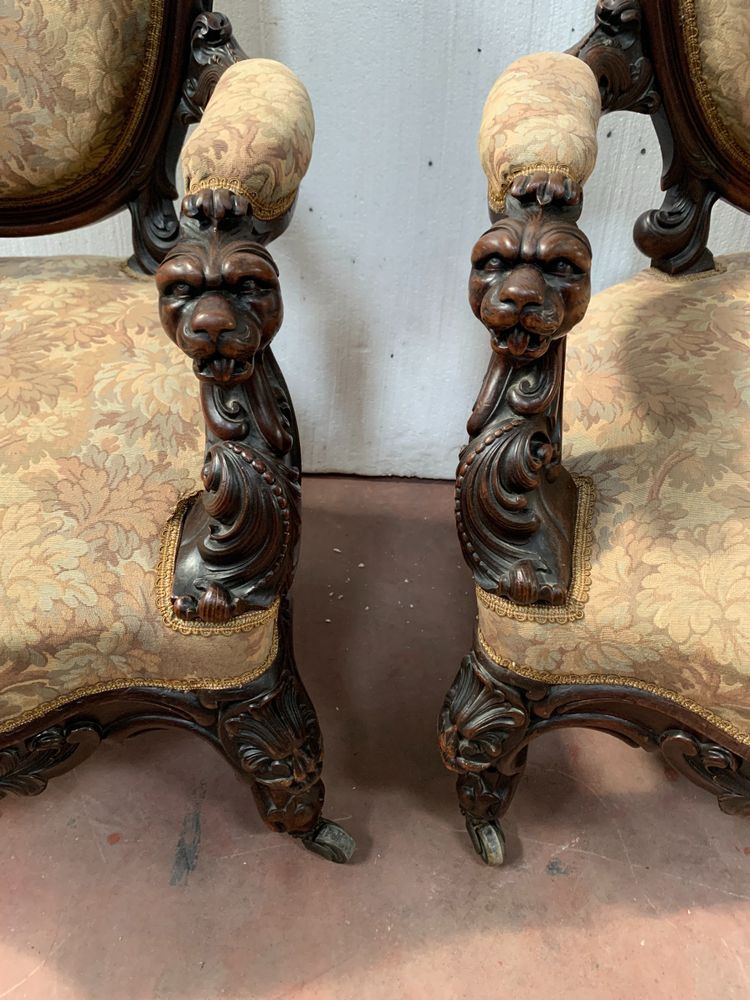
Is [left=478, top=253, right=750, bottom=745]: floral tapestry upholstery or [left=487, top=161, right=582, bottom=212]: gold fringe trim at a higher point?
[left=487, top=161, right=582, bottom=212]: gold fringe trim

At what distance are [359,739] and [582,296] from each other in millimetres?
763

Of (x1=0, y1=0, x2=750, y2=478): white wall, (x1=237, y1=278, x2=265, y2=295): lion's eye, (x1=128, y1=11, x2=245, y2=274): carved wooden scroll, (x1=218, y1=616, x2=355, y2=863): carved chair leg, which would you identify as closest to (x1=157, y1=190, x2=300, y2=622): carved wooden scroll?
(x1=237, y1=278, x2=265, y2=295): lion's eye

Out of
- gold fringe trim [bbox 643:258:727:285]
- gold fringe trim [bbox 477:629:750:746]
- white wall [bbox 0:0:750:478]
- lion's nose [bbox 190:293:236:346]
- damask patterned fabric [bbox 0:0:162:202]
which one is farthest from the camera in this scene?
white wall [bbox 0:0:750:478]

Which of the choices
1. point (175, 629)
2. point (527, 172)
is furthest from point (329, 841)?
point (527, 172)

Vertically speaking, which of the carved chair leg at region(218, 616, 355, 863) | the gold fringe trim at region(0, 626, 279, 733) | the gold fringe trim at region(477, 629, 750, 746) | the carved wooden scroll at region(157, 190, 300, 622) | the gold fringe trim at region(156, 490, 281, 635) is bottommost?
the carved chair leg at region(218, 616, 355, 863)

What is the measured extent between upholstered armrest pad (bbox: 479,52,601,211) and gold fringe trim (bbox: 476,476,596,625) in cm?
28

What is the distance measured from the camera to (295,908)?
3.14ft

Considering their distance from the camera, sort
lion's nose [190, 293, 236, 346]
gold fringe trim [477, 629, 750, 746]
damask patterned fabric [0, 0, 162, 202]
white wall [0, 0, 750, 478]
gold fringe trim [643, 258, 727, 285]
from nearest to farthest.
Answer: lion's nose [190, 293, 236, 346]
gold fringe trim [477, 629, 750, 746]
damask patterned fabric [0, 0, 162, 202]
gold fringe trim [643, 258, 727, 285]
white wall [0, 0, 750, 478]

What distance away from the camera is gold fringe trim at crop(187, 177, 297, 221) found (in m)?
0.65

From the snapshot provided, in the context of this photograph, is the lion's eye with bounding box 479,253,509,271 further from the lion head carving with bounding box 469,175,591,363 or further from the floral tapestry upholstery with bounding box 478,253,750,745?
the floral tapestry upholstery with bounding box 478,253,750,745

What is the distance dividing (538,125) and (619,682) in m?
0.49

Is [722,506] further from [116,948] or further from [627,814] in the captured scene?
[116,948]

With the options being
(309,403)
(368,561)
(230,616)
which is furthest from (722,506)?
(309,403)

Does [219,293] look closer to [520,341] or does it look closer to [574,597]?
[520,341]
